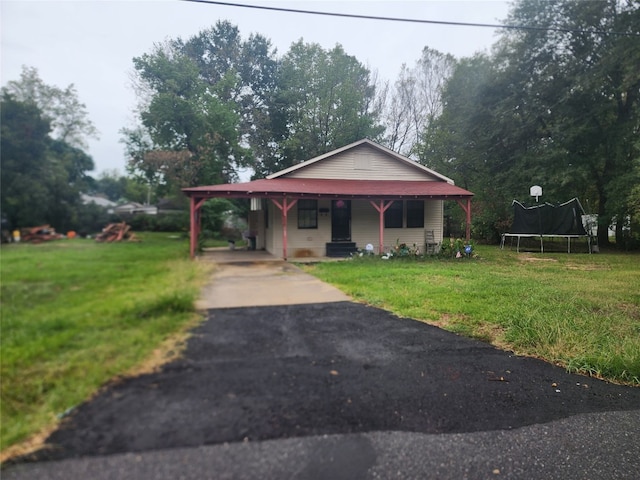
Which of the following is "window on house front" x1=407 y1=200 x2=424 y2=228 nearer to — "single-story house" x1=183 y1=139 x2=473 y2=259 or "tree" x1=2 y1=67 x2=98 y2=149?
"single-story house" x1=183 y1=139 x2=473 y2=259

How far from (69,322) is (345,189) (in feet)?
34.7

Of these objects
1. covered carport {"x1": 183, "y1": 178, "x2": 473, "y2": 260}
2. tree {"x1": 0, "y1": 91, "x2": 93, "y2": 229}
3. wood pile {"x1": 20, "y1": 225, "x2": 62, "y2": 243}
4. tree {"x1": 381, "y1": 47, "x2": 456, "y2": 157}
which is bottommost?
wood pile {"x1": 20, "y1": 225, "x2": 62, "y2": 243}

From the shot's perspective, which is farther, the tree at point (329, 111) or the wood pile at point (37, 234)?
the tree at point (329, 111)

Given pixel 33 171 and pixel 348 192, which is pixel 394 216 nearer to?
pixel 348 192

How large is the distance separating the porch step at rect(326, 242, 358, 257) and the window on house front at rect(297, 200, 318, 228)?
878 mm

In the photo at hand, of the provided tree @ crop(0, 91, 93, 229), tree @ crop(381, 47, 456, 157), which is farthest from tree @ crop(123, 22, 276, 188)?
tree @ crop(381, 47, 456, 157)

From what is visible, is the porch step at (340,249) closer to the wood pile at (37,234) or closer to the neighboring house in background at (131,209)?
the neighboring house in background at (131,209)

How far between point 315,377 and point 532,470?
1418 mm

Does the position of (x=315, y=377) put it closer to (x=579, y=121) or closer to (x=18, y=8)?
(x=18, y=8)

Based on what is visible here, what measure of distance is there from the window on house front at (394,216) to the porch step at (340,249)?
1.62 metres

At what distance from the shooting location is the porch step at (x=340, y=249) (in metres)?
11.8

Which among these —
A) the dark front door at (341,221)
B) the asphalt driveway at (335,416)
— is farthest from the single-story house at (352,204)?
the asphalt driveway at (335,416)

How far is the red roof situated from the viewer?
10.1 meters

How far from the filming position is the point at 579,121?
50.6 feet
